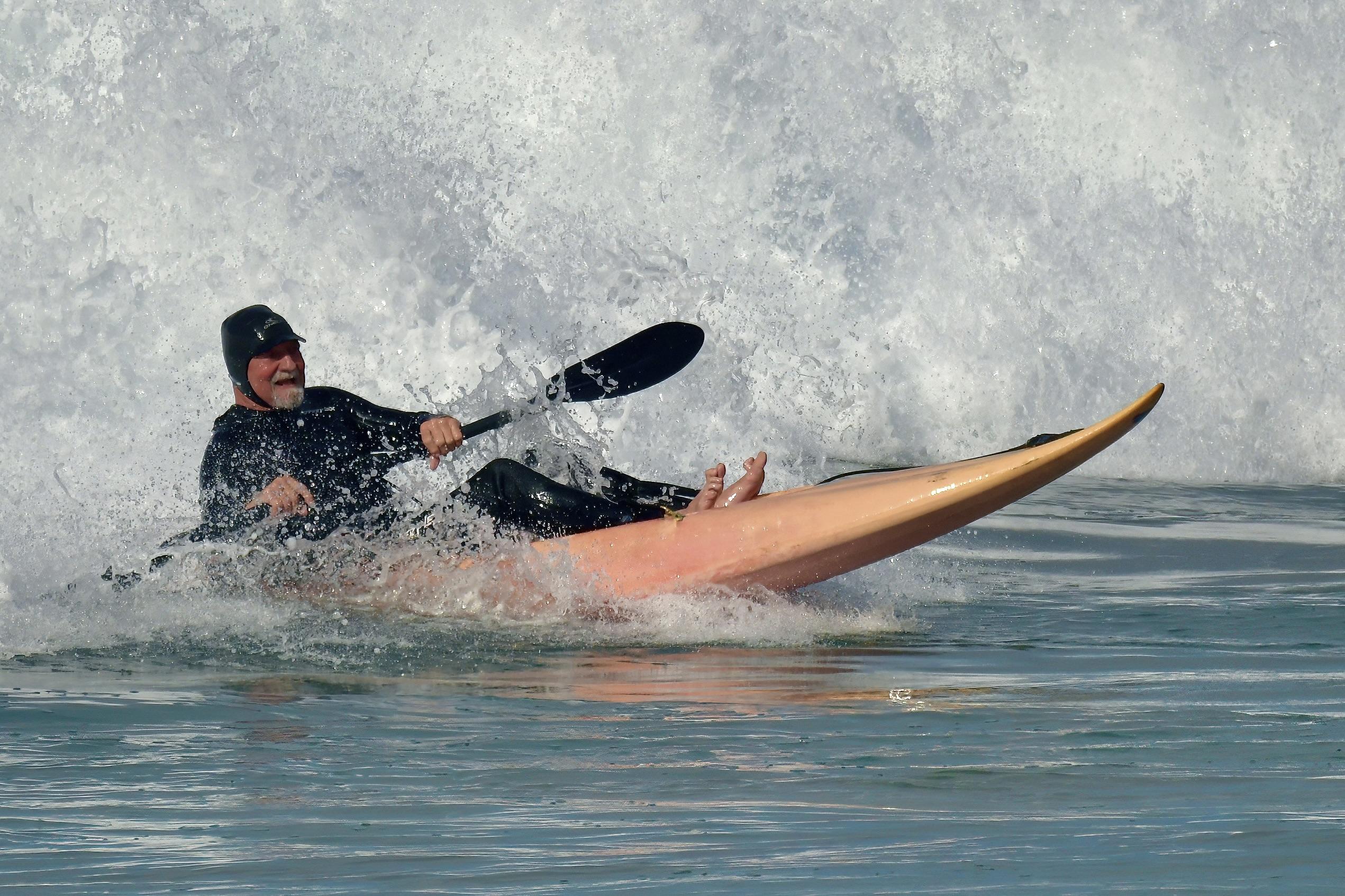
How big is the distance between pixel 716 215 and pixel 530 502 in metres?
7.70

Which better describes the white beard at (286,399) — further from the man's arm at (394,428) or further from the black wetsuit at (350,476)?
the man's arm at (394,428)

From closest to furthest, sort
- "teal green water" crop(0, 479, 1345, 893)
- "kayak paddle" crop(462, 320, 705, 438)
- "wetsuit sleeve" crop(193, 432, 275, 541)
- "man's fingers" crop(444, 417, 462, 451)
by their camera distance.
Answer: "teal green water" crop(0, 479, 1345, 893), "wetsuit sleeve" crop(193, 432, 275, 541), "man's fingers" crop(444, 417, 462, 451), "kayak paddle" crop(462, 320, 705, 438)

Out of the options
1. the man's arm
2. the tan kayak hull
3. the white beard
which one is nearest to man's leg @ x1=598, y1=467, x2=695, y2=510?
the tan kayak hull

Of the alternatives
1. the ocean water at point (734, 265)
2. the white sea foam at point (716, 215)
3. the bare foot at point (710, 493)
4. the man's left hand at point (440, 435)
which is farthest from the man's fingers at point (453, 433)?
the white sea foam at point (716, 215)

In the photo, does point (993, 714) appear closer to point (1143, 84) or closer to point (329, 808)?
point (329, 808)

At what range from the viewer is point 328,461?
6219mm

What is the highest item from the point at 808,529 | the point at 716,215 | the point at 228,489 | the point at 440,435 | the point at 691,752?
the point at 716,215

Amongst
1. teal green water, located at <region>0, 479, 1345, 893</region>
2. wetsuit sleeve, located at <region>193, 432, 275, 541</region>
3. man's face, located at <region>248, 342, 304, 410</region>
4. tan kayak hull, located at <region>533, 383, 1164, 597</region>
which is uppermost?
man's face, located at <region>248, 342, 304, 410</region>

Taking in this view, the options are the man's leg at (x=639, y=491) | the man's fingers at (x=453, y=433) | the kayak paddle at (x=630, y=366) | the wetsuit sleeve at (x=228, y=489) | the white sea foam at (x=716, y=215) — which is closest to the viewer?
the wetsuit sleeve at (x=228, y=489)

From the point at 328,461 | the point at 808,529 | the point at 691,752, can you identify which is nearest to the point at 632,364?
the point at 808,529

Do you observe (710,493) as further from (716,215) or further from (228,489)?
(716,215)

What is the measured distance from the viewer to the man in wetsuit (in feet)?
19.9

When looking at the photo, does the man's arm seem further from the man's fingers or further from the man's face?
the man's face

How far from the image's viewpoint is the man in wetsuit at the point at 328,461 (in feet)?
19.9
